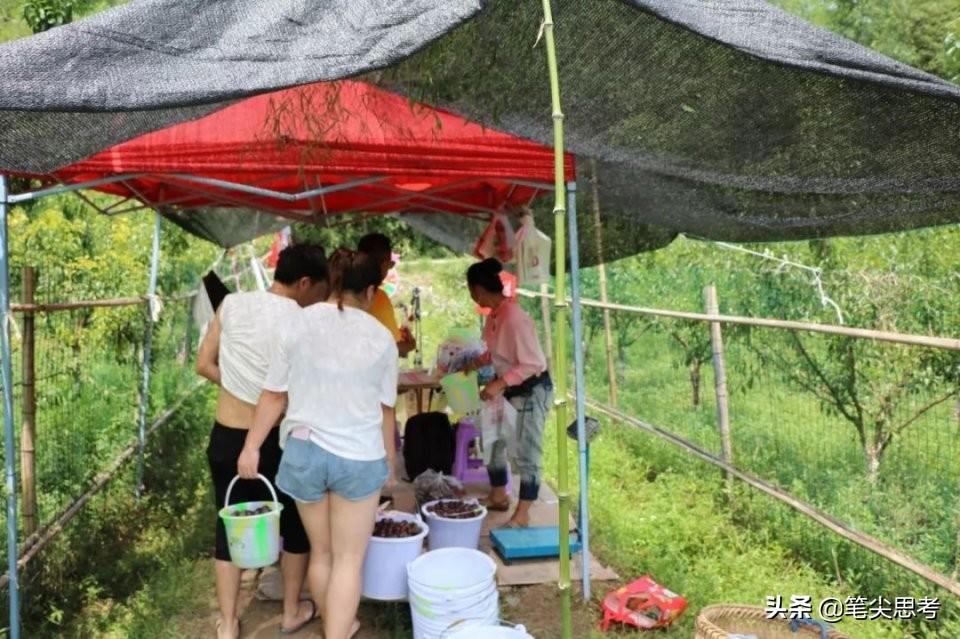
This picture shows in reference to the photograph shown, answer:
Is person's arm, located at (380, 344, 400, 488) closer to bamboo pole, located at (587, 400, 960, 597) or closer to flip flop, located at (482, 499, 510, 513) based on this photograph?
flip flop, located at (482, 499, 510, 513)

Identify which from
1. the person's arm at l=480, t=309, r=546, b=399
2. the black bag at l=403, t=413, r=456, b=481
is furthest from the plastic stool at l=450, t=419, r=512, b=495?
the person's arm at l=480, t=309, r=546, b=399

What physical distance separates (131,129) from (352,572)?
6.29 ft

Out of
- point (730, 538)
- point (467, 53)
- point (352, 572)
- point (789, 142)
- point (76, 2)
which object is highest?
point (76, 2)

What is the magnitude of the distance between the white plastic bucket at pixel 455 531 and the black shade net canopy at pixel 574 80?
7.16 ft

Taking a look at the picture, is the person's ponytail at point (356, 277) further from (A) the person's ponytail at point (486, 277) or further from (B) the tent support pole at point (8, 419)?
(A) the person's ponytail at point (486, 277)

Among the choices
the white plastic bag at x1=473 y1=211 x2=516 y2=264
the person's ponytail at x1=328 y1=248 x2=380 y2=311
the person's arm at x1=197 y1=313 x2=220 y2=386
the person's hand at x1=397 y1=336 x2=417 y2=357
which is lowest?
the person's hand at x1=397 y1=336 x2=417 y2=357

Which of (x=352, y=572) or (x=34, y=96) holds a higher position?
(x=34, y=96)

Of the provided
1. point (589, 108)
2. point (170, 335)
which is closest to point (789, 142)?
point (589, 108)

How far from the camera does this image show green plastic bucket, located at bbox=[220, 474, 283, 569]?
3.04 meters

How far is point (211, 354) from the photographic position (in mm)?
3324

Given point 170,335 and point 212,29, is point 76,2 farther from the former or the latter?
point 212,29

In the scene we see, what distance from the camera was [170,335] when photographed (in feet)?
25.7

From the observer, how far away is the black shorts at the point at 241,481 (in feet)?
10.8

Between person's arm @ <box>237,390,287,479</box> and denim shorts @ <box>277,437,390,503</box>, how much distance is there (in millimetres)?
124
